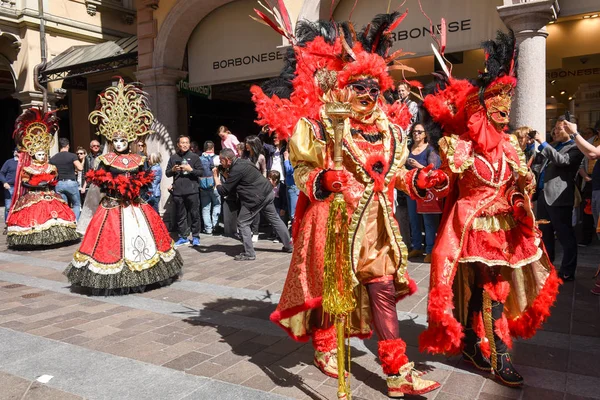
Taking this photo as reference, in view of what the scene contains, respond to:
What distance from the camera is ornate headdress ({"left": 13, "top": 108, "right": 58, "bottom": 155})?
927 cm

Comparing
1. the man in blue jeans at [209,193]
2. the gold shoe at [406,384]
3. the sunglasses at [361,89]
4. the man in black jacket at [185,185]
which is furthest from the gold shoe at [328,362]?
the man in blue jeans at [209,193]

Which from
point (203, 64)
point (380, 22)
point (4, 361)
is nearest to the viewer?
point (380, 22)

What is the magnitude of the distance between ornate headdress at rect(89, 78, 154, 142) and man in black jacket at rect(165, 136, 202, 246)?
2536 mm

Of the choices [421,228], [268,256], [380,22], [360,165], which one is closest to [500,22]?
[421,228]

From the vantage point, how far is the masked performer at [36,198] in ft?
29.8

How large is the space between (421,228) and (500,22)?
379 cm

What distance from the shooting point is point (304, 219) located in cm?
354

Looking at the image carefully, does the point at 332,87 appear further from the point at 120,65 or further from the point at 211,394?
the point at 120,65

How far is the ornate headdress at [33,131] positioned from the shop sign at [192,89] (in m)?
4.54

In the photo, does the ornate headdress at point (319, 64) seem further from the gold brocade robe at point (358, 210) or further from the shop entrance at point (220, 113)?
the shop entrance at point (220, 113)

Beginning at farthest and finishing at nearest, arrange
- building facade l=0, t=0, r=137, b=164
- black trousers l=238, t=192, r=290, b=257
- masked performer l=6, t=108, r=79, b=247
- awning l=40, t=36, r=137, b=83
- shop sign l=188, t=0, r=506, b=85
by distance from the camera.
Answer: building facade l=0, t=0, r=137, b=164 → awning l=40, t=36, r=137, b=83 → masked performer l=6, t=108, r=79, b=247 → shop sign l=188, t=0, r=506, b=85 → black trousers l=238, t=192, r=290, b=257

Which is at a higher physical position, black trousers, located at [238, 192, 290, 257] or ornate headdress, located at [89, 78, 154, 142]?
ornate headdress, located at [89, 78, 154, 142]

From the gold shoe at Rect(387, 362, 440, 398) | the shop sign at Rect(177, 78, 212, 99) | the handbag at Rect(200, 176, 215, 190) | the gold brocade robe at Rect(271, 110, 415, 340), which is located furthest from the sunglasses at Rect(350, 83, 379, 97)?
the shop sign at Rect(177, 78, 212, 99)

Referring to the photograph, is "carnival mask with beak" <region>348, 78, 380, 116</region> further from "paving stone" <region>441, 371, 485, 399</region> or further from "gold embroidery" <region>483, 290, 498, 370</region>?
"paving stone" <region>441, 371, 485, 399</region>
